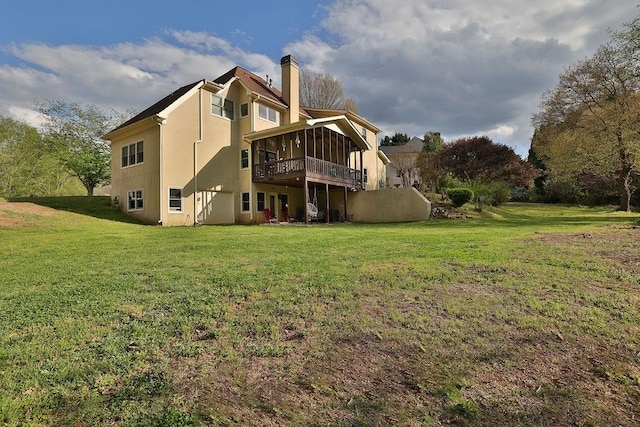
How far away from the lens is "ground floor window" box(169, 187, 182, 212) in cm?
1716

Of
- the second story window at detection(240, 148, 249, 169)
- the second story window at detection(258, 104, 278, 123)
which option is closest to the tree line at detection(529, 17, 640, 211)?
the second story window at detection(258, 104, 278, 123)

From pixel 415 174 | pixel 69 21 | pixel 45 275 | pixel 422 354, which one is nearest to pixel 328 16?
pixel 69 21

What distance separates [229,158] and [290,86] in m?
5.94

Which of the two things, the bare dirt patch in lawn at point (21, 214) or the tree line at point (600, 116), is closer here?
the bare dirt patch in lawn at point (21, 214)

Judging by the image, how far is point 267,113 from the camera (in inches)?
805

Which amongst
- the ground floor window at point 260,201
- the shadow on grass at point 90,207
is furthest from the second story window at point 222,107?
the shadow on grass at point 90,207

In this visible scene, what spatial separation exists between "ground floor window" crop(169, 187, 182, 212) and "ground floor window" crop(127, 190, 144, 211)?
204cm

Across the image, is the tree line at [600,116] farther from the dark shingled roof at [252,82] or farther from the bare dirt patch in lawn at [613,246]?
the dark shingled roof at [252,82]

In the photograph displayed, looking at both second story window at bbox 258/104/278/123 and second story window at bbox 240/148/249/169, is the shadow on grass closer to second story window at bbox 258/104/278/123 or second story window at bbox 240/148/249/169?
second story window at bbox 240/148/249/169

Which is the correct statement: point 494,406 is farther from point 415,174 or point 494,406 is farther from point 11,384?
point 415,174

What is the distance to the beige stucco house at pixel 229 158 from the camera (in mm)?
17359

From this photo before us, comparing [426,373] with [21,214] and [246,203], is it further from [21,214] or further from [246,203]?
[246,203]

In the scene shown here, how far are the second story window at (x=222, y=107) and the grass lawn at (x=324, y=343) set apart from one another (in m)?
14.6

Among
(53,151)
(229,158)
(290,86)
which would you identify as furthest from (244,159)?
(53,151)
